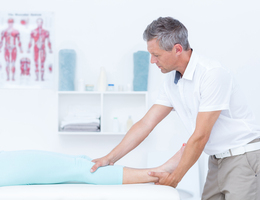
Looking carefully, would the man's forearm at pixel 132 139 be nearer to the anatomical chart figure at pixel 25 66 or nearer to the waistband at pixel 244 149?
the waistband at pixel 244 149

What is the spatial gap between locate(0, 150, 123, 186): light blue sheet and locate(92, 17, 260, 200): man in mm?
57

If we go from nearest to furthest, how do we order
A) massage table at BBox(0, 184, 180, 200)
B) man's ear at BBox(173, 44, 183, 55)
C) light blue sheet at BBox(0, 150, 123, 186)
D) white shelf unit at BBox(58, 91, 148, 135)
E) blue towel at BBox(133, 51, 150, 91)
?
massage table at BBox(0, 184, 180, 200)
light blue sheet at BBox(0, 150, 123, 186)
man's ear at BBox(173, 44, 183, 55)
blue towel at BBox(133, 51, 150, 91)
white shelf unit at BBox(58, 91, 148, 135)

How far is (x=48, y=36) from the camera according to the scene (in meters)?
2.73

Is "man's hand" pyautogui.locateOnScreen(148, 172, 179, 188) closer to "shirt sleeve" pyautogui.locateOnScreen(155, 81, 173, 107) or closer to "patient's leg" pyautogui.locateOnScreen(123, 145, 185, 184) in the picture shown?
"patient's leg" pyautogui.locateOnScreen(123, 145, 185, 184)

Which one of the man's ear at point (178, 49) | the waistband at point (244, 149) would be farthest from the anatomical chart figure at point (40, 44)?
the waistband at point (244, 149)

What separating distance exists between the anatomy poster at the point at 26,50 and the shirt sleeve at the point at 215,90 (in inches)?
65.5

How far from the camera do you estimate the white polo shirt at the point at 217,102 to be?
4.49 feet

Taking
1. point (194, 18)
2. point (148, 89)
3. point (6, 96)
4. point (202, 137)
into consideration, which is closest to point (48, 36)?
point (6, 96)

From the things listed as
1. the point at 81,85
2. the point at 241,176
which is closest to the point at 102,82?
the point at 81,85

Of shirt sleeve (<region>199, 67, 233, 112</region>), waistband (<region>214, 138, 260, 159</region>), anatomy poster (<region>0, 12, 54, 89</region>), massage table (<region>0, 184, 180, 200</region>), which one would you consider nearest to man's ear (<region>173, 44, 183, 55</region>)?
shirt sleeve (<region>199, 67, 233, 112</region>)

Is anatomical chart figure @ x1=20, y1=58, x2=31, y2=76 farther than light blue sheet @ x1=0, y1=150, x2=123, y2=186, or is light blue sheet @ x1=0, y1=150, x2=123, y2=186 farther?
anatomical chart figure @ x1=20, y1=58, x2=31, y2=76

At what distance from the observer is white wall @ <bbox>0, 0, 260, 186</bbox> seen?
8.74 feet

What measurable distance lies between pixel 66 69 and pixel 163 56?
4.37 feet

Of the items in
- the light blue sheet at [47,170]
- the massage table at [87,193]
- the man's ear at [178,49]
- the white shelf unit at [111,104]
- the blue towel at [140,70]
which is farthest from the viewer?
the white shelf unit at [111,104]
